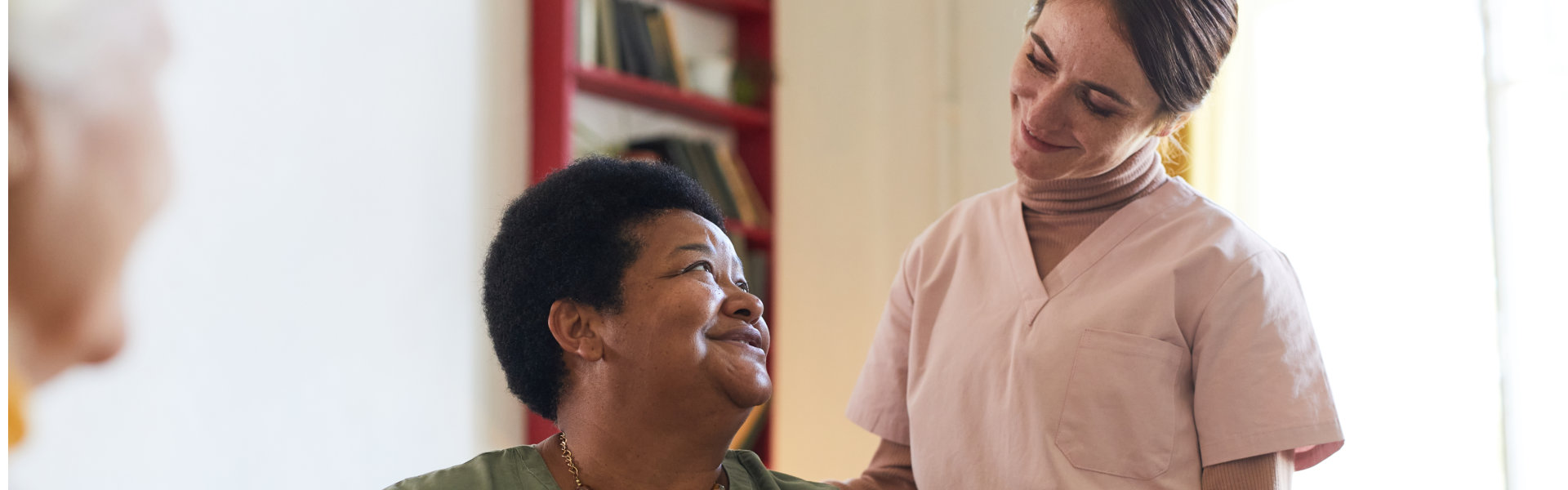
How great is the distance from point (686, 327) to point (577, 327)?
138 millimetres

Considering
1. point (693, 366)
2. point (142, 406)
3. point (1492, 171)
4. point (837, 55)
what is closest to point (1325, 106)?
point (1492, 171)

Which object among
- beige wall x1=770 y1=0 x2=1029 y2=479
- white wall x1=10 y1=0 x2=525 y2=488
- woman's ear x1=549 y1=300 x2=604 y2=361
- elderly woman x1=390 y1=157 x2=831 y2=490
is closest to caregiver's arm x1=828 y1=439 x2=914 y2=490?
elderly woman x1=390 y1=157 x2=831 y2=490

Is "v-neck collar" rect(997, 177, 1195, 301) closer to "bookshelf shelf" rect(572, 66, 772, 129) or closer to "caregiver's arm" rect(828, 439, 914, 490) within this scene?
"caregiver's arm" rect(828, 439, 914, 490)

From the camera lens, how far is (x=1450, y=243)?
2.84 metres

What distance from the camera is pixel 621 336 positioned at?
1.57m

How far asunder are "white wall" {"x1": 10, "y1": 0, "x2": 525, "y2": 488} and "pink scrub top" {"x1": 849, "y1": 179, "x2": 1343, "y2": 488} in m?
1.48

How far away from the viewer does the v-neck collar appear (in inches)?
70.3

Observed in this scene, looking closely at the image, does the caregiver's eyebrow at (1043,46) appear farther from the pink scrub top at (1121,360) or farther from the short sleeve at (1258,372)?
the short sleeve at (1258,372)

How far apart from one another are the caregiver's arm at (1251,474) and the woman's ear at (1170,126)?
415 millimetres

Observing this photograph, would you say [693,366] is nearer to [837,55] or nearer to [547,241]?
[547,241]

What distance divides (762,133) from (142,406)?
5.99 ft

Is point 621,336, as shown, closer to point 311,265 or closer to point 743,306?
point 743,306

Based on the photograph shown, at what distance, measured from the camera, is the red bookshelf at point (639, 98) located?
10.6ft

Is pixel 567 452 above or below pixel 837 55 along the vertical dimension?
below
